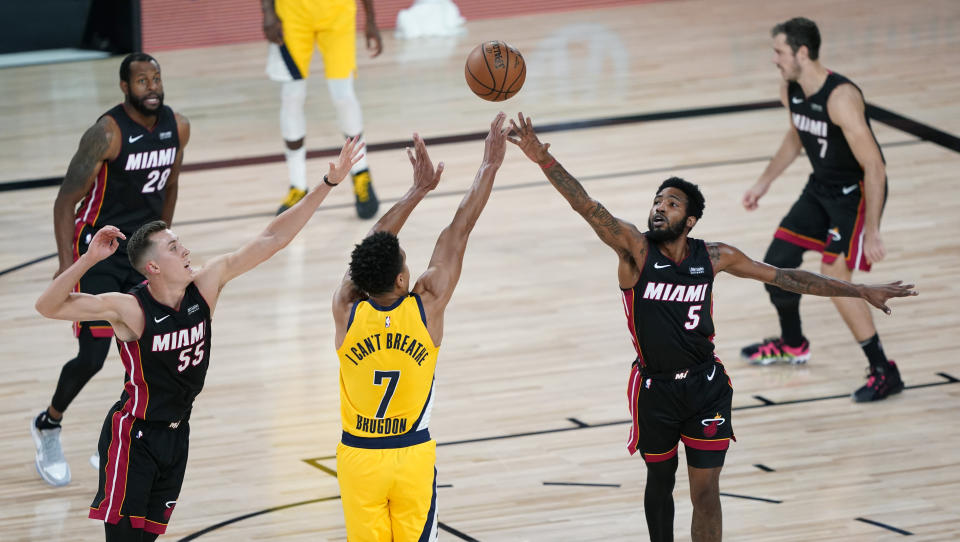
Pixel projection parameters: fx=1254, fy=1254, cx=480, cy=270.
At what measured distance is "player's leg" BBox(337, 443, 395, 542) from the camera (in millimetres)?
3959

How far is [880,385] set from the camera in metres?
6.22

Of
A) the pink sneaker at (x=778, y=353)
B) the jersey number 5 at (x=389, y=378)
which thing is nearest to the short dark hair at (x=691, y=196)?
the jersey number 5 at (x=389, y=378)

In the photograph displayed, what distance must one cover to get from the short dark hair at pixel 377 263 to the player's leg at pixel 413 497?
542mm

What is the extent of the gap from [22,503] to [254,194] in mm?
4743

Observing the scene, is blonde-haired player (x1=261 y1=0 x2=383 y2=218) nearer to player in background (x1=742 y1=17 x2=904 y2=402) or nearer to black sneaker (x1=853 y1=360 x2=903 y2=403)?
player in background (x1=742 y1=17 x2=904 y2=402)

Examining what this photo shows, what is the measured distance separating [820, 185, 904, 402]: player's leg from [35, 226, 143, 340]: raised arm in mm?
3542

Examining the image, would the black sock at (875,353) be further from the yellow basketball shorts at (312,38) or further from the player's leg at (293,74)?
the yellow basketball shorts at (312,38)

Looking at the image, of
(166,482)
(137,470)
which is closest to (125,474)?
(137,470)

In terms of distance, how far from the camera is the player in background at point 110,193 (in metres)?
5.57

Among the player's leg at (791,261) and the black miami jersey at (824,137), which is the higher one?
the black miami jersey at (824,137)

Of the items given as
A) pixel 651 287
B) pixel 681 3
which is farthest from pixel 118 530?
pixel 681 3

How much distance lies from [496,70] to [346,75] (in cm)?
386

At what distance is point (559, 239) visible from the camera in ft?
28.7

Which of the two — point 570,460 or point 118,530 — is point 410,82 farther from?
point 118,530
